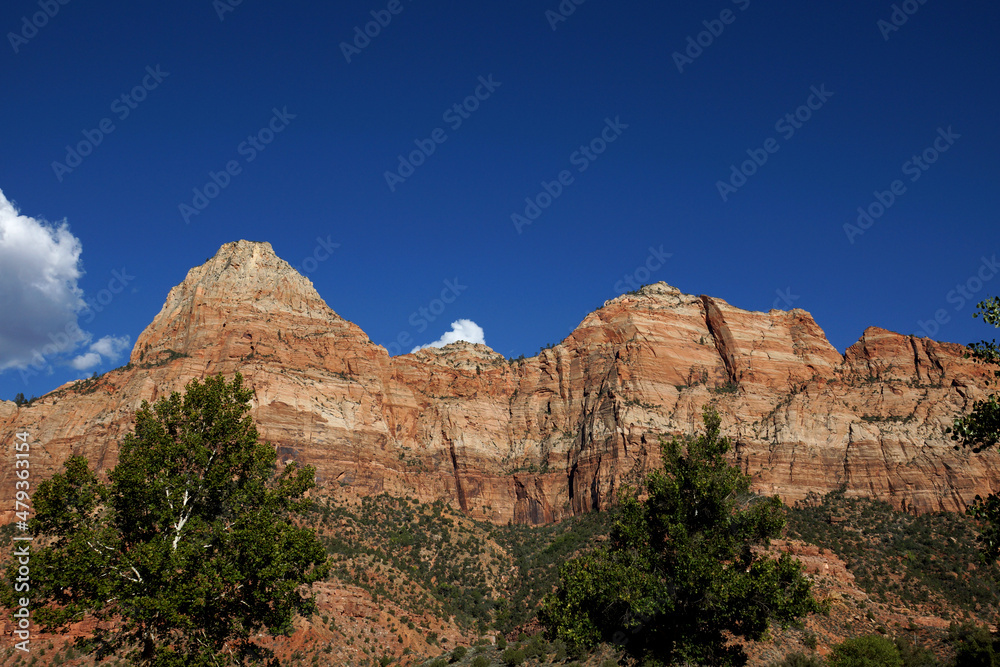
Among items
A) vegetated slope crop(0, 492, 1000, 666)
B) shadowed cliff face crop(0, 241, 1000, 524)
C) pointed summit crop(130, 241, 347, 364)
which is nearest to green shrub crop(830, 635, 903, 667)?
vegetated slope crop(0, 492, 1000, 666)

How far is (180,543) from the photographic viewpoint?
2098 cm

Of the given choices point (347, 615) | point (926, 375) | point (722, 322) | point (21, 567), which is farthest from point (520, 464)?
point (21, 567)

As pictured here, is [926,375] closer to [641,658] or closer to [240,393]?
[641,658]

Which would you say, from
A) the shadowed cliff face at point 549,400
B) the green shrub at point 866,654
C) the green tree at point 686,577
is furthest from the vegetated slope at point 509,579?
the green tree at point 686,577

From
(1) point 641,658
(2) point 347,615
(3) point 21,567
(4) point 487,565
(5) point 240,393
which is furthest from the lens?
(4) point 487,565

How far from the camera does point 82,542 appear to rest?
782 inches

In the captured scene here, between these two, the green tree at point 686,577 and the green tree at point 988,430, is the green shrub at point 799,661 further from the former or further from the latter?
the green tree at point 988,430

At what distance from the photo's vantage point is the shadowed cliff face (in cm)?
6906

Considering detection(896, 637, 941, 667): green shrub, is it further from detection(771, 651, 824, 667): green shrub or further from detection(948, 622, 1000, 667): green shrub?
detection(771, 651, 824, 667): green shrub

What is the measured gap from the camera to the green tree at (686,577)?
26141 mm

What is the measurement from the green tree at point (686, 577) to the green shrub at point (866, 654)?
8974 millimetres

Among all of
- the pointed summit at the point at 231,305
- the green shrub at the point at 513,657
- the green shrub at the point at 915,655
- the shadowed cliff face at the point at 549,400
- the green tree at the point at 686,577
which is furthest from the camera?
the pointed summit at the point at 231,305

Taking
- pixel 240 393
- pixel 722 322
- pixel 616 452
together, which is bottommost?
pixel 240 393

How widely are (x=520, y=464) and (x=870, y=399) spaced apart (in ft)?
132
